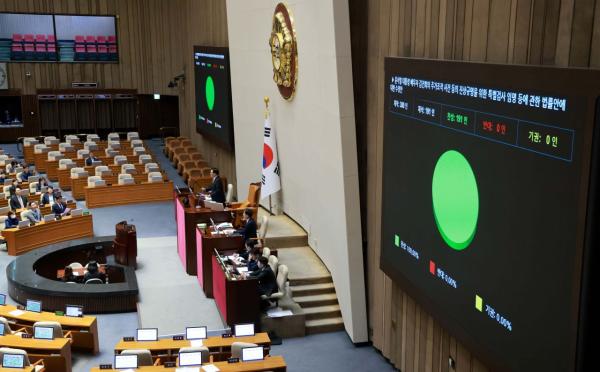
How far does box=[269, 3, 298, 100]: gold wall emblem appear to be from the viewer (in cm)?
1271

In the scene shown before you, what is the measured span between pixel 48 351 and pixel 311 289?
4.23 m

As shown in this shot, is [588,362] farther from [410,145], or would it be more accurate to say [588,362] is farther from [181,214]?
[181,214]

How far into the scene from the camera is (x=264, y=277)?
1064 cm

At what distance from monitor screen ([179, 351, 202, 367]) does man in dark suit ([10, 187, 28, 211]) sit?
929 centimetres

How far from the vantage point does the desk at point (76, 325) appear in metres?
10.1

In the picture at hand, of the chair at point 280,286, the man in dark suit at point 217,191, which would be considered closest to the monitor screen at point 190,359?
the chair at point 280,286

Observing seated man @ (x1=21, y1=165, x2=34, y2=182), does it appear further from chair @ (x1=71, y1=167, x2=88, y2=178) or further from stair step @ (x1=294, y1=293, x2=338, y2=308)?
stair step @ (x1=294, y1=293, x2=338, y2=308)

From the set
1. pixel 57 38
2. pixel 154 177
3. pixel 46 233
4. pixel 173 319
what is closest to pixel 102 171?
pixel 154 177

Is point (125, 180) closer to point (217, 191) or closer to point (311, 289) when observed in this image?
point (217, 191)

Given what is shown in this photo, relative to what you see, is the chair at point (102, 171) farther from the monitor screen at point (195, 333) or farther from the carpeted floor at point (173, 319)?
the monitor screen at point (195, 333)

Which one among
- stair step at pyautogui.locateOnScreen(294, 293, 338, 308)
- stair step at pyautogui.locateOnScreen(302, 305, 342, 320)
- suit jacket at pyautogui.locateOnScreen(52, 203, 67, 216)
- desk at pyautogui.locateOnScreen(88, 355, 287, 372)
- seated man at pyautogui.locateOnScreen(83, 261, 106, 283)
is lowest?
stair step at pyautogui.locateOnScreen(302, 305, 342, 320)

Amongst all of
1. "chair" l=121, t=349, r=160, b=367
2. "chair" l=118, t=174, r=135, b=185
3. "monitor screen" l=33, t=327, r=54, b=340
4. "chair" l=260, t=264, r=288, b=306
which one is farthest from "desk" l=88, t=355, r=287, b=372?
"chair" l=118, t=174, r=135, b=185

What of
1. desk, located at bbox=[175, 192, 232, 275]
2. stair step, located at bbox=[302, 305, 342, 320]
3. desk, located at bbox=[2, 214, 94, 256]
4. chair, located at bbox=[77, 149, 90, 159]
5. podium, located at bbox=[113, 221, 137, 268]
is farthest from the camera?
chair, located at bbox=[77, 149, 90, 159]

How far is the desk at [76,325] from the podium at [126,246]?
3.18 m
